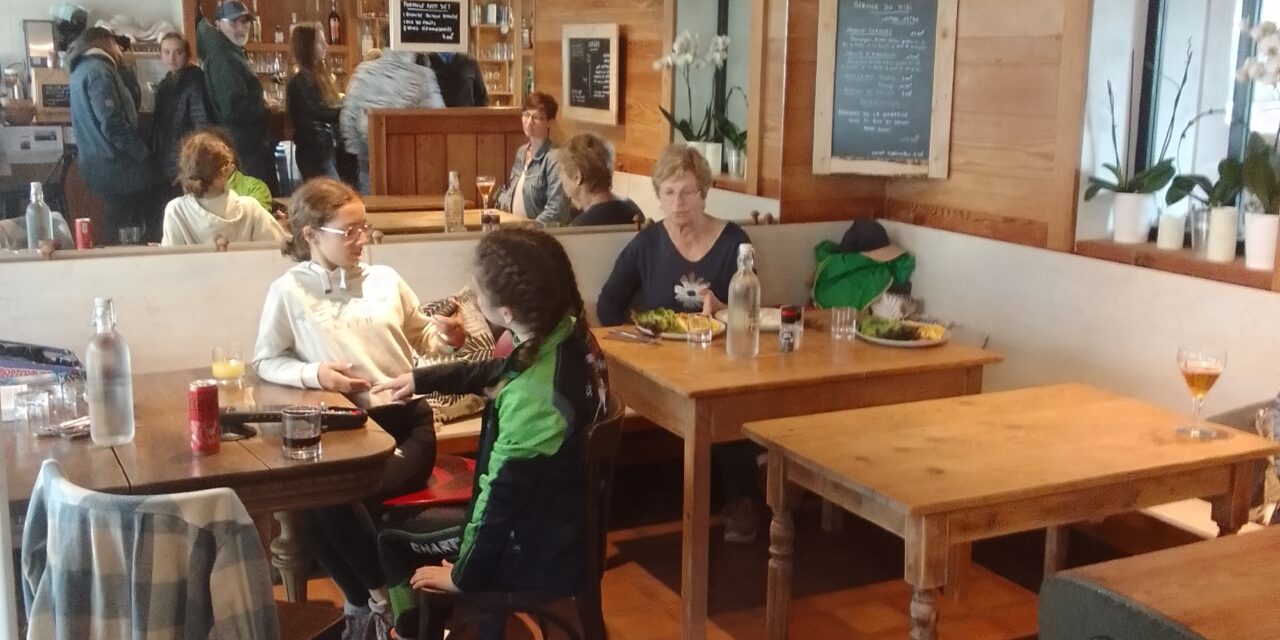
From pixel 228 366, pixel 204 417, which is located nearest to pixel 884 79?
pixel 228 366

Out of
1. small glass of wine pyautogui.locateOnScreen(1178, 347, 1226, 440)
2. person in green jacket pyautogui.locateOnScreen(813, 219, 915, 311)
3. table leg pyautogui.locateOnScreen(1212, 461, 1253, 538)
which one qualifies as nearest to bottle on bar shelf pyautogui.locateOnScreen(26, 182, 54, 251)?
person in green jacket pyautogui.locateOnScreen(813, 219, 915, 311)

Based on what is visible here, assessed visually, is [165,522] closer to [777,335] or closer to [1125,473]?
[1125,473]

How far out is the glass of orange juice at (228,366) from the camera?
273 cm

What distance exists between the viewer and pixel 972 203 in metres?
4.13

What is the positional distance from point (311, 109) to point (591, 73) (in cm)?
146

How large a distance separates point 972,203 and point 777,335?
42.6 inches

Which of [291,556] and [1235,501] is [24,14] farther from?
[1235,501]

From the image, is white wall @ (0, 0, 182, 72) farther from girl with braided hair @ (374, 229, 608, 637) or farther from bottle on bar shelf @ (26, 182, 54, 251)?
girl with braided hair @ (374, 229, 608, 637)

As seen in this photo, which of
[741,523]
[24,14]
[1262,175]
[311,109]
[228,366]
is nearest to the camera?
[228,366]

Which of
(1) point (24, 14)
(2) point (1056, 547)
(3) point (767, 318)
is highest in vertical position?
(1) point (24, 14)

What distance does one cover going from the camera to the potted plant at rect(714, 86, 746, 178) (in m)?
4.85

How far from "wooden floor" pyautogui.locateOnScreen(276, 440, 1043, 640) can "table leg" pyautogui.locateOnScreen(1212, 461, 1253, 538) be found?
28.0 inches

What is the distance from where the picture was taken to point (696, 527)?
297 centimetres

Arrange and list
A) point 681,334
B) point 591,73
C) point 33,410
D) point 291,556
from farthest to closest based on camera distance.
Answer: point 591,73 < point 681,334 < point 291,556 < point 33,410
